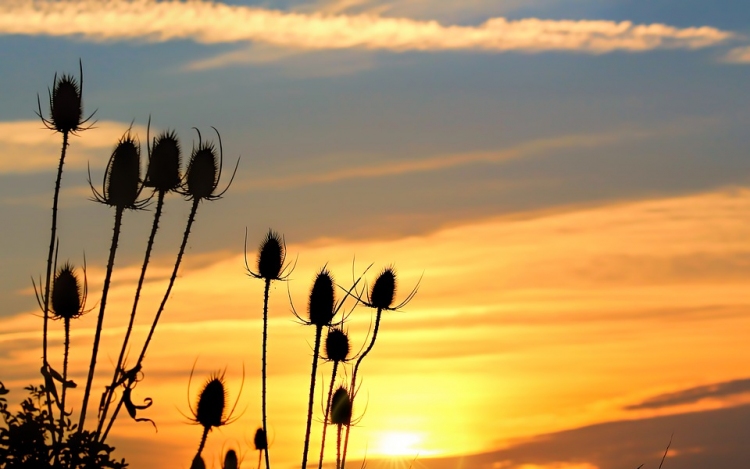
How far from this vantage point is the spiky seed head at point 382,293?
17875 millimetres

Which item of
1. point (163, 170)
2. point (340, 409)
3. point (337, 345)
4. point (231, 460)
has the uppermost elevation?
point (163, 170)

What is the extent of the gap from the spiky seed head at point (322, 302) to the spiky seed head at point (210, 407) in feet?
7.85

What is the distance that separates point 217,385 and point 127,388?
3891 mm

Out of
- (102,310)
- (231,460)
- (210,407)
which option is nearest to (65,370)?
(102,310)

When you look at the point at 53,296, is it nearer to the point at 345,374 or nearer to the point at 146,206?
the point at 146,206

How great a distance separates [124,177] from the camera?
428 inches

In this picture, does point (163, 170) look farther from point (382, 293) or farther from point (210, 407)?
point (382, 293)

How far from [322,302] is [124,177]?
5.98 meters

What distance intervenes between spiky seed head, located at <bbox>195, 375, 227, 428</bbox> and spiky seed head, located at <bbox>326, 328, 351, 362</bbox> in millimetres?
3308

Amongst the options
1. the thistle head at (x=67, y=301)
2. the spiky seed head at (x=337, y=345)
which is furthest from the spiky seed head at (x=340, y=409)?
the thistle head at (x=67, y=301)

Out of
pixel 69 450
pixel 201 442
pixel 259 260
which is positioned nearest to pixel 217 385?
pixel 201 442

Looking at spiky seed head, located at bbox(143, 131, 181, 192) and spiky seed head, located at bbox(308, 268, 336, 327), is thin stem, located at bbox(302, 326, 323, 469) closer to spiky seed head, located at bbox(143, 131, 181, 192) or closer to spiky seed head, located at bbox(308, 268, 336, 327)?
spiky seed head, located at bbox(308, 268, 336, 327)

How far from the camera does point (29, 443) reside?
30.4 feet

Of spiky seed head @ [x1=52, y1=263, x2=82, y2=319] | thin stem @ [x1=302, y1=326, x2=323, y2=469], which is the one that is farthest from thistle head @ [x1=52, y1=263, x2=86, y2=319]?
thin stem @ [x1=302, y1=326, x2=323, y2=469]
